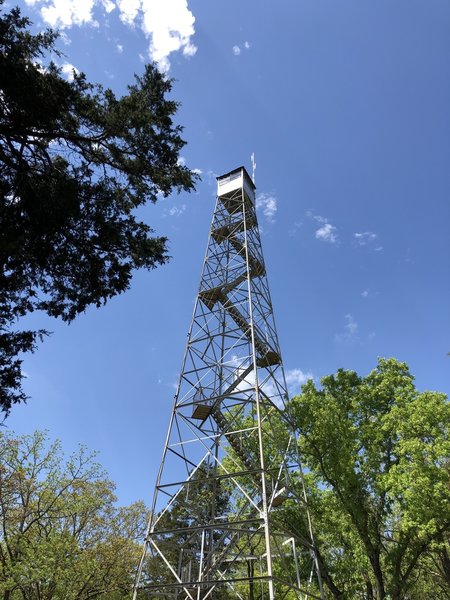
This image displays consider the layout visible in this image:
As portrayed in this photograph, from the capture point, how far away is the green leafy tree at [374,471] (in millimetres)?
13742

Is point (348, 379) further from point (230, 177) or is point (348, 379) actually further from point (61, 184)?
point (61, 184)

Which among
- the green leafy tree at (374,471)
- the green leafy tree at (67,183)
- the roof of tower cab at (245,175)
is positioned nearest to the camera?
the green leafy tree at (67,183)

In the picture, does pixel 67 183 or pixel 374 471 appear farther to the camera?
pixel 374 471

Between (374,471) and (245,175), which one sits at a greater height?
(245,175)

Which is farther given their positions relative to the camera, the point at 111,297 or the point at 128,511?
the point at 128,511

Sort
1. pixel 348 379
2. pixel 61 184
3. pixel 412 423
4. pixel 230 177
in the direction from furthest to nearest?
pixel 230 177, pixel 348 379, pixel 412 423, pixel 61 184

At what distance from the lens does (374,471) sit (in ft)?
51.4

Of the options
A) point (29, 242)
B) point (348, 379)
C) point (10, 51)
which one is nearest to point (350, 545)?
point (348, 379)

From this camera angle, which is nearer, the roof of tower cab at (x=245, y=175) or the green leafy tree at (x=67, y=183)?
the green leafy tree at (x=67, y=183)

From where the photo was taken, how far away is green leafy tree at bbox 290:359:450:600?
45.1 ft

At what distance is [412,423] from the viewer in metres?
15.0

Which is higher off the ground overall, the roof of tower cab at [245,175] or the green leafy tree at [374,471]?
the roof of tower cab at [245,175]

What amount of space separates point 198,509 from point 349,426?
672cm

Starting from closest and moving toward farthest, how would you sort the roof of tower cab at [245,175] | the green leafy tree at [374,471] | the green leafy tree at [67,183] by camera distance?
the green leafy tree at [67,183], the green leafy tree at [374,471], the roof of tower cab at [245,175]
